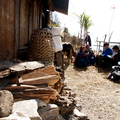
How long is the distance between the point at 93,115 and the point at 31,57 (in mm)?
1812

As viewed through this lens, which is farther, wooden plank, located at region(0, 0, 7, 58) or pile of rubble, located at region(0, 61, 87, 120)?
wooden plank, located at region(0, 0, 7, 58)

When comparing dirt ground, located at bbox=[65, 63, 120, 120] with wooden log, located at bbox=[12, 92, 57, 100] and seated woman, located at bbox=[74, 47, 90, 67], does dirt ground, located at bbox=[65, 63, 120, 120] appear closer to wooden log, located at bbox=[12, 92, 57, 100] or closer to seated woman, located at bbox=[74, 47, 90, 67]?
wooden log, located at bbox=[12, 92, 57, 100]

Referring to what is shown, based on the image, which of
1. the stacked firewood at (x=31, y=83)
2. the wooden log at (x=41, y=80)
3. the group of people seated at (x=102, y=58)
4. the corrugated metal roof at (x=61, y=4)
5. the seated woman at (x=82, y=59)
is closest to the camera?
the stacked firewood at (x=31, y=83)

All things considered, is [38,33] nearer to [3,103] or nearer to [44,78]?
[44,78]

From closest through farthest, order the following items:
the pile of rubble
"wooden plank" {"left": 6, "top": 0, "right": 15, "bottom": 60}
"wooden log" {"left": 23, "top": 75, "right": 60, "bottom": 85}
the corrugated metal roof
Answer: the pile of rubble
"wooden log" {"left": 23, "top": 75, "right": 60, "bottom": 85}
"wooden plank" {"left": 6, "top": 0, "right": 15, "bottom": 60}
the corrugated metal roof

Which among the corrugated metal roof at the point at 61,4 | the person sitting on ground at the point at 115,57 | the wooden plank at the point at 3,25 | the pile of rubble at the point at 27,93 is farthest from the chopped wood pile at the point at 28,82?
the person sitting on ground at the point at 115,57

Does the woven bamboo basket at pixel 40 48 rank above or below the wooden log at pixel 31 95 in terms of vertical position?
above

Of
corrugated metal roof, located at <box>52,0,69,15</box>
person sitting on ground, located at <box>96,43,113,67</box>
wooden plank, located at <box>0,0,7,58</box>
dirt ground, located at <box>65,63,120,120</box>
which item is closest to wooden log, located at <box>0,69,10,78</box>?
wooden plank, located at <box>0,0,7,58</box>

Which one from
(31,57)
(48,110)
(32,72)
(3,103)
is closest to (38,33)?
(31,57)

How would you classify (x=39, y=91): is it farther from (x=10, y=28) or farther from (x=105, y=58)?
(x=105, y=58)

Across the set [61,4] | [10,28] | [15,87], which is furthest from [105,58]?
[15,87]

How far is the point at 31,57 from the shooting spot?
254 centimetres

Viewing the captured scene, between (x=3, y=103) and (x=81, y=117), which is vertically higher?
(x=3, y=103)

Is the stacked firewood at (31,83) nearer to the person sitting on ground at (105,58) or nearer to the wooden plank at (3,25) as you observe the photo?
the wooden plank at (3,25)
